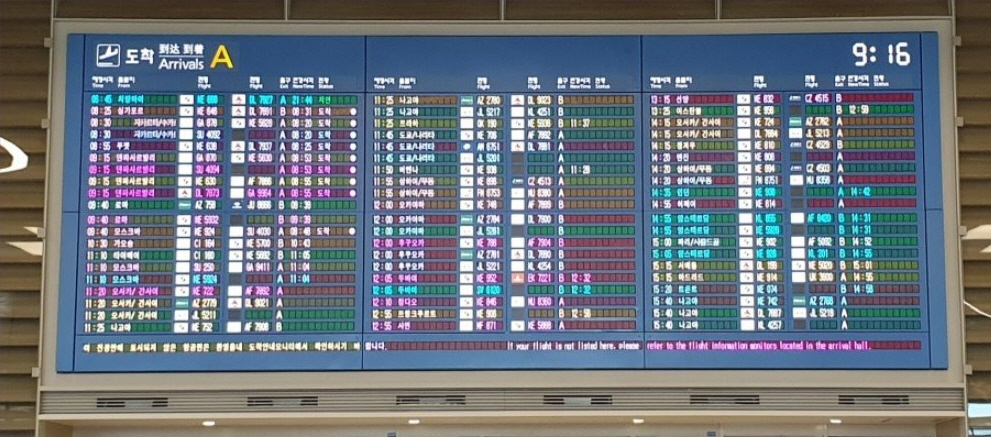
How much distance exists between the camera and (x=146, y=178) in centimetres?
711

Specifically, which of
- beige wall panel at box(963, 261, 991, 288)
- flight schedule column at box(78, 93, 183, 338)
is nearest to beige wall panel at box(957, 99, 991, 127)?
beige wall panel at box(963, 261, 991, 288)

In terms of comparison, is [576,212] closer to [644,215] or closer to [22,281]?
[644,215]

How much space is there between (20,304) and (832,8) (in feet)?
14.3

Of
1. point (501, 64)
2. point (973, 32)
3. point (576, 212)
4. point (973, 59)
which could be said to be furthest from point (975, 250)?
point (501, 64)

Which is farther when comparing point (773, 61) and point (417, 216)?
point (773, 61)

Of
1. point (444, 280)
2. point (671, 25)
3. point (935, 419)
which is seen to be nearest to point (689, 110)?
point (671, 25)

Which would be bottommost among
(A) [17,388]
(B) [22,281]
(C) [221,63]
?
(A) [17,388]

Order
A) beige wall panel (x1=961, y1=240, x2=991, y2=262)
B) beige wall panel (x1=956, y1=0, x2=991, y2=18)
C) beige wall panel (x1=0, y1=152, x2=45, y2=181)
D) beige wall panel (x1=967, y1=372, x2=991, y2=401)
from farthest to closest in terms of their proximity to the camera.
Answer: beige wall panel (x1=956, y1=0, x2=991, y2=18)
beige wall panel (x1=0, y1=152, x2=45, y2=181)
beige wall panel (x1=961, y1=240, x2=991, y2=262)
beige wall panel (x1=967, y1=372, x2=991, y2=401)

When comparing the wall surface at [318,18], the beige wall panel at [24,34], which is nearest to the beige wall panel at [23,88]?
the wall surface at [318,18]

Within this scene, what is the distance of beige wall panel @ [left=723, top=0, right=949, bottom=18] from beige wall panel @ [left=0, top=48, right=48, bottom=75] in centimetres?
350

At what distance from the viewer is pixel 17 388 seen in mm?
7031

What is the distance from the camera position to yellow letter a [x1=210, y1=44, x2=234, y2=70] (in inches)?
285

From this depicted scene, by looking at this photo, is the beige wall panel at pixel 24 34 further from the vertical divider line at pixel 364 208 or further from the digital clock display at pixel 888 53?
the digital clock display at pixel 888 53

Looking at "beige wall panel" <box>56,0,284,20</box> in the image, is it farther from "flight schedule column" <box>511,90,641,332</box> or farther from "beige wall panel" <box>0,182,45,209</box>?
"flight schedule column" <box>511,90,641,332</box>
